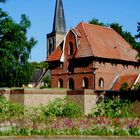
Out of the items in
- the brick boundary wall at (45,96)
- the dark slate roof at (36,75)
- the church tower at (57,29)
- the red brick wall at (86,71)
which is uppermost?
the church tower at (57,29)

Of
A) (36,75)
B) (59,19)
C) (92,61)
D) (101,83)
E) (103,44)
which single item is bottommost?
(101,83)

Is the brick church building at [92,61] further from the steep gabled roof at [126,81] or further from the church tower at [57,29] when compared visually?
the church tower at [57,29]

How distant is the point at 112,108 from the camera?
34.0 metres

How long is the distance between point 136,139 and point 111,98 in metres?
17.5

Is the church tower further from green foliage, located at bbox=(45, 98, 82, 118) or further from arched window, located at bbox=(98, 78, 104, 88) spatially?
green foliage, located at bbox=(45, 98, 82, 118)

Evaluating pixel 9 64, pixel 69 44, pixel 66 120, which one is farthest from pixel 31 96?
pixel 69 44

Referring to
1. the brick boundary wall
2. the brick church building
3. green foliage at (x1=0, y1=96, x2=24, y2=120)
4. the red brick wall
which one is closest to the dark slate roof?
the brick church building

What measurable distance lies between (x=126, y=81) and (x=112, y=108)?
78.4 ft

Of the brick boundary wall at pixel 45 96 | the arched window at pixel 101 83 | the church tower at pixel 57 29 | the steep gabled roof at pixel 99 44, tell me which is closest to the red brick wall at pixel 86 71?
the arched window at pixel 101 83

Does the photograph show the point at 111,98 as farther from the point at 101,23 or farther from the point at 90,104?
the point at 101,23

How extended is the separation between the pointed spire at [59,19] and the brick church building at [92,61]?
33.9 meters

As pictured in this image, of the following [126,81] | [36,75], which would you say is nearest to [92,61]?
[126,81]

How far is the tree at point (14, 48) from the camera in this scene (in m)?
30.6

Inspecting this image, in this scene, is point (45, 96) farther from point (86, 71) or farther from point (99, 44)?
point (99, 44)
